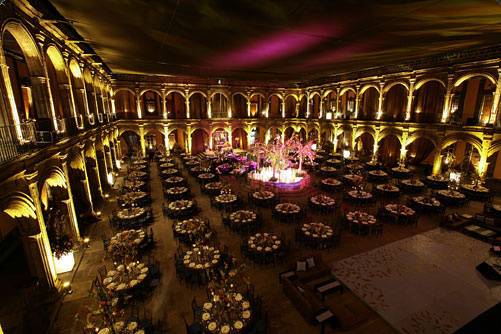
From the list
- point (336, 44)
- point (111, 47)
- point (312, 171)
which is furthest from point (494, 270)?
point (111, 47)

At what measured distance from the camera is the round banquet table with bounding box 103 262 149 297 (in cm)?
758

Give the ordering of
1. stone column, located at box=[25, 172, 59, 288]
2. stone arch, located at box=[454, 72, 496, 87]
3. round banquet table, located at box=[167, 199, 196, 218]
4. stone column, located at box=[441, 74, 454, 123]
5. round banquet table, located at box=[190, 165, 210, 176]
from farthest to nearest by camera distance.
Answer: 1. round banquet table, located at box=[190, 165, 210, 176]
2. stone column, located at box=[441, 74, 454, 123]
3. stone arch, located at box=[454, 72, 496, 87]
4. round banquet table, located at box=[167, 199, 196, 218]
5. stone column, located at box=[25, 172, 59, 288]

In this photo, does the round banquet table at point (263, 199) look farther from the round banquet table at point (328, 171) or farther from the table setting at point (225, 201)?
the round banquet table at point (328, 171)

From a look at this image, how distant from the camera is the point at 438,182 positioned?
17.4 metres

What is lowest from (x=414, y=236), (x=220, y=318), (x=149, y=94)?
(x=414, y=236)

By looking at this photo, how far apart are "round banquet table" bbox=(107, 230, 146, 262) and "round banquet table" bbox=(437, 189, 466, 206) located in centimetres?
1720

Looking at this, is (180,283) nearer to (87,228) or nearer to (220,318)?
(220,318)

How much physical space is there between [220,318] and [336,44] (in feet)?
39.5

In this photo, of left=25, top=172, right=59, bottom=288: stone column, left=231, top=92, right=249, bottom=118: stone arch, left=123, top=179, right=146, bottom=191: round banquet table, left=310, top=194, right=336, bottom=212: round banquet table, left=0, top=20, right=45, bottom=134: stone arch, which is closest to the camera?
left=0, top=20, right=45, bottom=134: stone arch

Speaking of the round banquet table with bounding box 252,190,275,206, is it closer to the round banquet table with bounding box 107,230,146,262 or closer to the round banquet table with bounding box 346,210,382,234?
the round banquet table with bounding box 346,210,382,234

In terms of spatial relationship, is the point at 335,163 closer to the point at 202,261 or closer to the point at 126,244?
the point at 202,261

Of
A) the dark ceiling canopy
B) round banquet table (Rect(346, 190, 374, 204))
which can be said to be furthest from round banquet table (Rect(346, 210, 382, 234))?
the dark ceiling canopy

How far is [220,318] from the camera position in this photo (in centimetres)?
645

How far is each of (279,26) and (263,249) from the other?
8.40m
